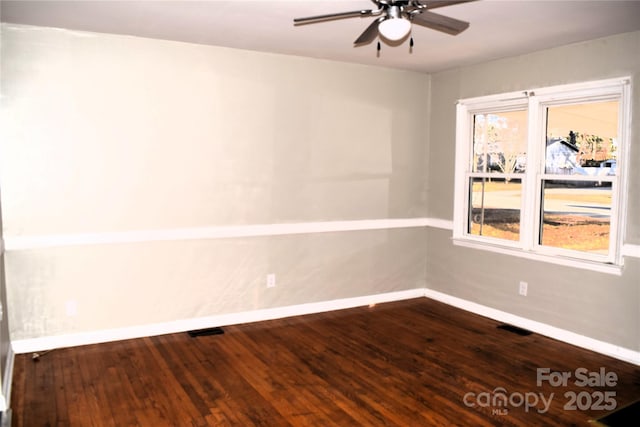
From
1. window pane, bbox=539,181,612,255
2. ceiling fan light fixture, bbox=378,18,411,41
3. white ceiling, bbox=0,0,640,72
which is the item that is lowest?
window pane, bbox=539,181,612,255

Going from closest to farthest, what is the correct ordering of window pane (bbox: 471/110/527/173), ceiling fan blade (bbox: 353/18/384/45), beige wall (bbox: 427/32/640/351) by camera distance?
ceiling fan blade (bbox: 353/18/384/45) → beige wall (bbox: 427/32/640/351) → window pane (bbox: 471/110/527/173)

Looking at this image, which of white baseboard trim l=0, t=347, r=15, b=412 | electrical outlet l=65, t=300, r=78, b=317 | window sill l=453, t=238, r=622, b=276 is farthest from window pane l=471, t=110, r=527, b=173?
white baseboard trim l=0, t=347, r=15, b=412

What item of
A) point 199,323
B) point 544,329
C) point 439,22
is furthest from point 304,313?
point 439,22

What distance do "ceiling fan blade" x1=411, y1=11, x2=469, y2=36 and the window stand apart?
1852 mm

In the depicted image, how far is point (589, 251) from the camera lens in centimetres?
432

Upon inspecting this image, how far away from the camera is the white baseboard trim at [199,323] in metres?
4.03

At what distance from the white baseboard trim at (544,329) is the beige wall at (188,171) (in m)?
0.57

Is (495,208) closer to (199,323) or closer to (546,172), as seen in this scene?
(546,172)

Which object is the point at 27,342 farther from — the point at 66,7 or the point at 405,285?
the point at 405,285

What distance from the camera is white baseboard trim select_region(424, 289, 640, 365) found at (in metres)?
4.00

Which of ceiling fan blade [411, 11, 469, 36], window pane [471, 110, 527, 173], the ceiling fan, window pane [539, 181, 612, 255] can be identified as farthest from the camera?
window pane [471, 110, 527, 173]

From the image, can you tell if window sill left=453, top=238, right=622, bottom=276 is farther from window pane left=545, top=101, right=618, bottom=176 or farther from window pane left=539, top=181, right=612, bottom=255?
window pane left=545, top=101, right=618, bottom=176

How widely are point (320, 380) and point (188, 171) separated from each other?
2085mm

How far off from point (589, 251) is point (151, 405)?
3.56 meters
